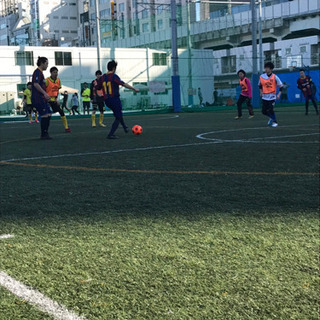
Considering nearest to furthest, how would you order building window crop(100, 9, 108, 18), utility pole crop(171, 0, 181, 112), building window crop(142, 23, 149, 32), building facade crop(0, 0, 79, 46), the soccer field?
the soccer field → utility pole crop(171, 0, 181, 112) → building window crop(142, 23, 149, 32) → building window crop(100, 9, 108, 18) → building facade crop(0, 0, 79, 46)

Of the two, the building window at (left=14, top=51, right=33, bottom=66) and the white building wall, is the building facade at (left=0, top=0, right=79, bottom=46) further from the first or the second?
the building window at (left=14, top=51, right=33, bottom=66)

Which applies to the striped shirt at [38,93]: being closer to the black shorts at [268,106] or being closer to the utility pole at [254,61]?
the black shorts at [268,106]

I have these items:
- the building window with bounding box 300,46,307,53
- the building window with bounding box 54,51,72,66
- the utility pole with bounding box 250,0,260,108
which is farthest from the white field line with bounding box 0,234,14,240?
the building window with bounding box 300,46,307,53

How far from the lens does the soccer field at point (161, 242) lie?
2314 millimetres

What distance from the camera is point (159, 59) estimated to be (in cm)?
4897

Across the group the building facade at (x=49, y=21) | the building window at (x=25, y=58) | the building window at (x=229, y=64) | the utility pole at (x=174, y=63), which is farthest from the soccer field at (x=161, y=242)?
the building facade at (x=49, y=21)

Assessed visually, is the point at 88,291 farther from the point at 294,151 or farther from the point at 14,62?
the point at 14,62

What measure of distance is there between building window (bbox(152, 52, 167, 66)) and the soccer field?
141ft

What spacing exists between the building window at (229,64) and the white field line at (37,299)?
60.1 m

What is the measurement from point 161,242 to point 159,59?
46.7m

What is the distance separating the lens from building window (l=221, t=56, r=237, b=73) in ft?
203

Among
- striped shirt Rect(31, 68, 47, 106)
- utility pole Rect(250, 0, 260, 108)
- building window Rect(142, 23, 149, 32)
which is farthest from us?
building window Rect(142, 23, 149, 32)

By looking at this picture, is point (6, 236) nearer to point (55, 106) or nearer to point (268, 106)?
point (55, 106)

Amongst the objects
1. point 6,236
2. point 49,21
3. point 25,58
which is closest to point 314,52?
point 25,58
